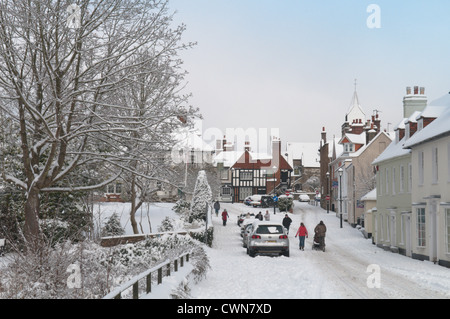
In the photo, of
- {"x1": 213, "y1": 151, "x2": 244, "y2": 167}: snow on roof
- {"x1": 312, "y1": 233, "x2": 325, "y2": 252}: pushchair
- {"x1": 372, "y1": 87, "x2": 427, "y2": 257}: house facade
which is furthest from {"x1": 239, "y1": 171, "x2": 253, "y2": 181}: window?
{"x1": 312, "y1": 233, "x2": 325, "y2": 252}: pushchair

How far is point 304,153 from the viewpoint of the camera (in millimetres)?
127562

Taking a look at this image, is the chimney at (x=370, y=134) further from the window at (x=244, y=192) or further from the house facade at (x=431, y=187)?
the window at (x=244, y=192)

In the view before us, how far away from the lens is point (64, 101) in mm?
16594

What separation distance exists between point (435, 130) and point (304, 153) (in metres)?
101

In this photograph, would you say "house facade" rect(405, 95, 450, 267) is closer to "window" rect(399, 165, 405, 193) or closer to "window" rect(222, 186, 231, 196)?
"window" rect(399, 165, 405, 193)

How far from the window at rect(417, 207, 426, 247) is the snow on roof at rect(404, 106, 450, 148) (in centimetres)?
346

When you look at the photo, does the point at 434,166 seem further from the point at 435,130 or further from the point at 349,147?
the point at 349,147

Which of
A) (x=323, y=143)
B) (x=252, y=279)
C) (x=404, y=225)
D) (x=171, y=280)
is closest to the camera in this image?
(x=171, y=280)

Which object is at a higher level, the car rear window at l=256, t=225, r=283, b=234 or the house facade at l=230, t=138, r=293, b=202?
the house facade at l=230, t=138, r=293, b=202

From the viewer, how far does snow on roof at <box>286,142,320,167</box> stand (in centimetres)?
12559

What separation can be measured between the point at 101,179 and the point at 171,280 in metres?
11.3

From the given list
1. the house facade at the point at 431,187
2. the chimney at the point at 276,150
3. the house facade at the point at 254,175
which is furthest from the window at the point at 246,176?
the house facade at the point at 431,187
